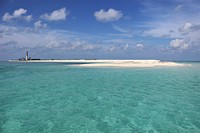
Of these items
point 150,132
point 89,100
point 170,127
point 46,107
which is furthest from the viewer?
point 89,100

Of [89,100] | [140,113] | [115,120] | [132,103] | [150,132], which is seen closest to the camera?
[150,132]

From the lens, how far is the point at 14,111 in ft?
40.1

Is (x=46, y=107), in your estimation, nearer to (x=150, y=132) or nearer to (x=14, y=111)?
(x=14, y=111)

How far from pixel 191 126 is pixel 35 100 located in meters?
10.9

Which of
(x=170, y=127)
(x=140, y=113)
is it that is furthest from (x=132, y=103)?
(x=170, y=127)

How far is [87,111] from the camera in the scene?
12234 millimetres

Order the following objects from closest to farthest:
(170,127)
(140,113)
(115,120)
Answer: (170,127)
(115,120)
(140,113)

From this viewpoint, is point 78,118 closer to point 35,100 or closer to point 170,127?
point 170,127

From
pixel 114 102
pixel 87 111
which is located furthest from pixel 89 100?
pixel 87 111

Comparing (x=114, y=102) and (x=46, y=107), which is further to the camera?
(x=114, y=102)

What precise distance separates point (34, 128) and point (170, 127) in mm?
6531

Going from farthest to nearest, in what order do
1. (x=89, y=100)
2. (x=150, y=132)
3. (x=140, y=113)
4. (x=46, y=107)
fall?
(x=89, y=100) < (x=46, y=107) < (x=140, y=113) < (x=150, y=132)

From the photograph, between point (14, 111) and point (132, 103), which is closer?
point (14, 111)

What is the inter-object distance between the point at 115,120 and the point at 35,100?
7.41 meters
